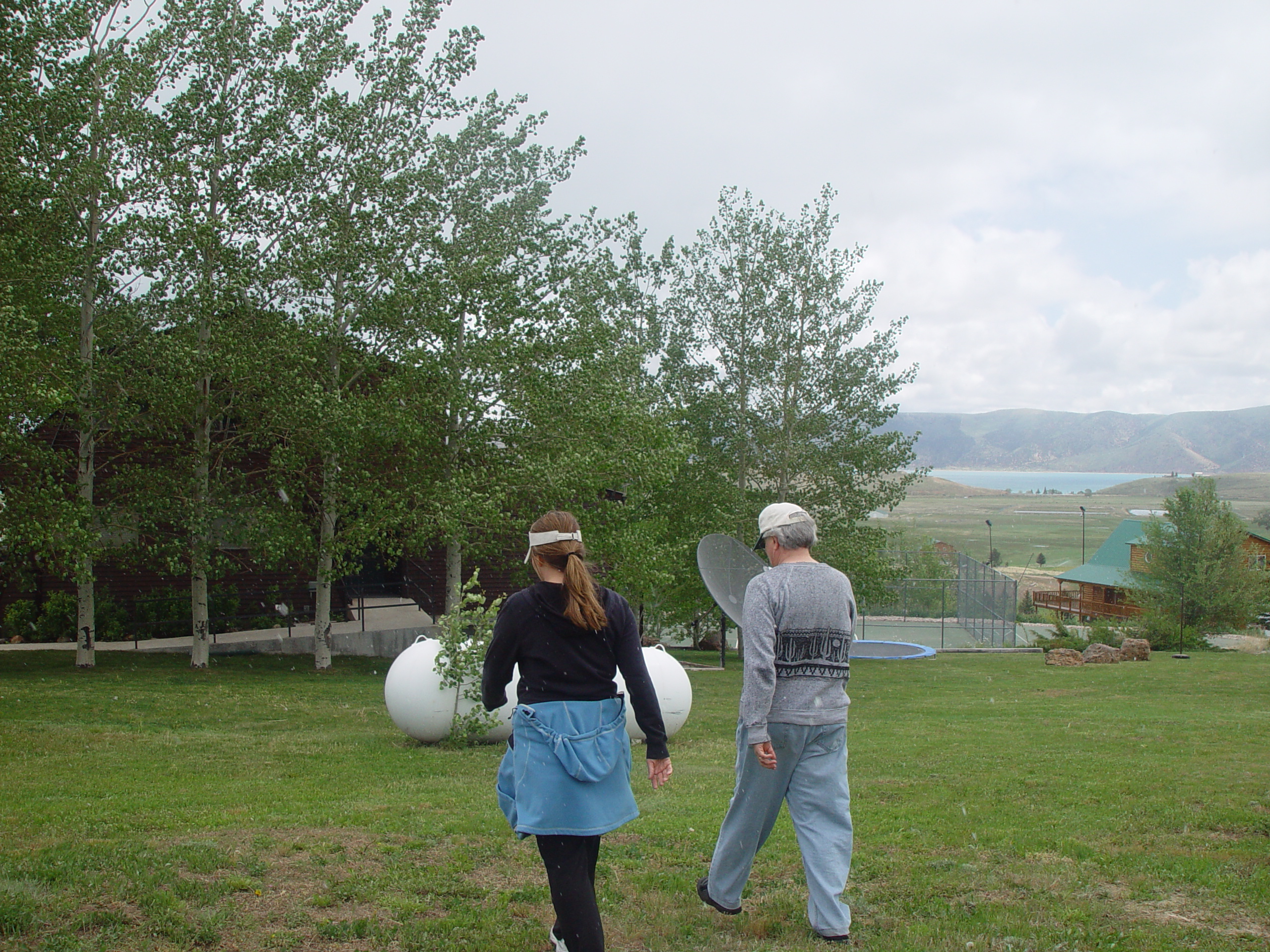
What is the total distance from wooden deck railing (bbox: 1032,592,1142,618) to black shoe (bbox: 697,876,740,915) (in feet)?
170

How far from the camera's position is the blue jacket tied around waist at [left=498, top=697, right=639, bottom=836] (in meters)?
3.51

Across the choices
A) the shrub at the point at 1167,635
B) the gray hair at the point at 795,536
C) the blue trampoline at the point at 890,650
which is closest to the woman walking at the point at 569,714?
the gray hair at the point at 795,536

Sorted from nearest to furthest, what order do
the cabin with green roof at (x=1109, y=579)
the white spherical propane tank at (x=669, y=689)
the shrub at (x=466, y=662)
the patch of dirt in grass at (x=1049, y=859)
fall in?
the patch of dirt in grass at (x=1049, y=859)
the shrub at (x=466, y=662)
the white spherical propane tank at (x=669, y=689)
the cabin with green roof at (x=1109, y=579)

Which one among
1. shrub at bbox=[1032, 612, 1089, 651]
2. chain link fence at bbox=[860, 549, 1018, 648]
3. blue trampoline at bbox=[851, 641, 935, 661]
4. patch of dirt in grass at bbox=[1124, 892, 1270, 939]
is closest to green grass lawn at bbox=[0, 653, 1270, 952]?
patch of dirt in grass at bbox=[1124, 892, 1270, 939]

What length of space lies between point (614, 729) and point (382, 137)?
17.0 metres

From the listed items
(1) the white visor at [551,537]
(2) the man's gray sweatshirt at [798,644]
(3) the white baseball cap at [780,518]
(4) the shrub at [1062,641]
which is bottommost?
(4) the shrub at [1062,641]

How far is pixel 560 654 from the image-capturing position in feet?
11.8

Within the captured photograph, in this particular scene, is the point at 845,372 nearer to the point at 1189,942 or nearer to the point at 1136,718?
the point at 1136,718

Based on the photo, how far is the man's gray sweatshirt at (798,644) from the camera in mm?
4145

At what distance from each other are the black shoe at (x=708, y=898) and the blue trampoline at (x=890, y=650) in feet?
90.9

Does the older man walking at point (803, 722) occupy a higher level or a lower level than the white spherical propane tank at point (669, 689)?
higher

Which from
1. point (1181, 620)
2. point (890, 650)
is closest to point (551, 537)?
point (890, 650)

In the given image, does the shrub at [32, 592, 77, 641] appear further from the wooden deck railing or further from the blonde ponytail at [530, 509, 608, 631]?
the wooden deck railing

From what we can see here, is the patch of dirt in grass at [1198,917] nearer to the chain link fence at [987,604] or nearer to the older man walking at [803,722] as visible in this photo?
the older man walking at [803,722]
